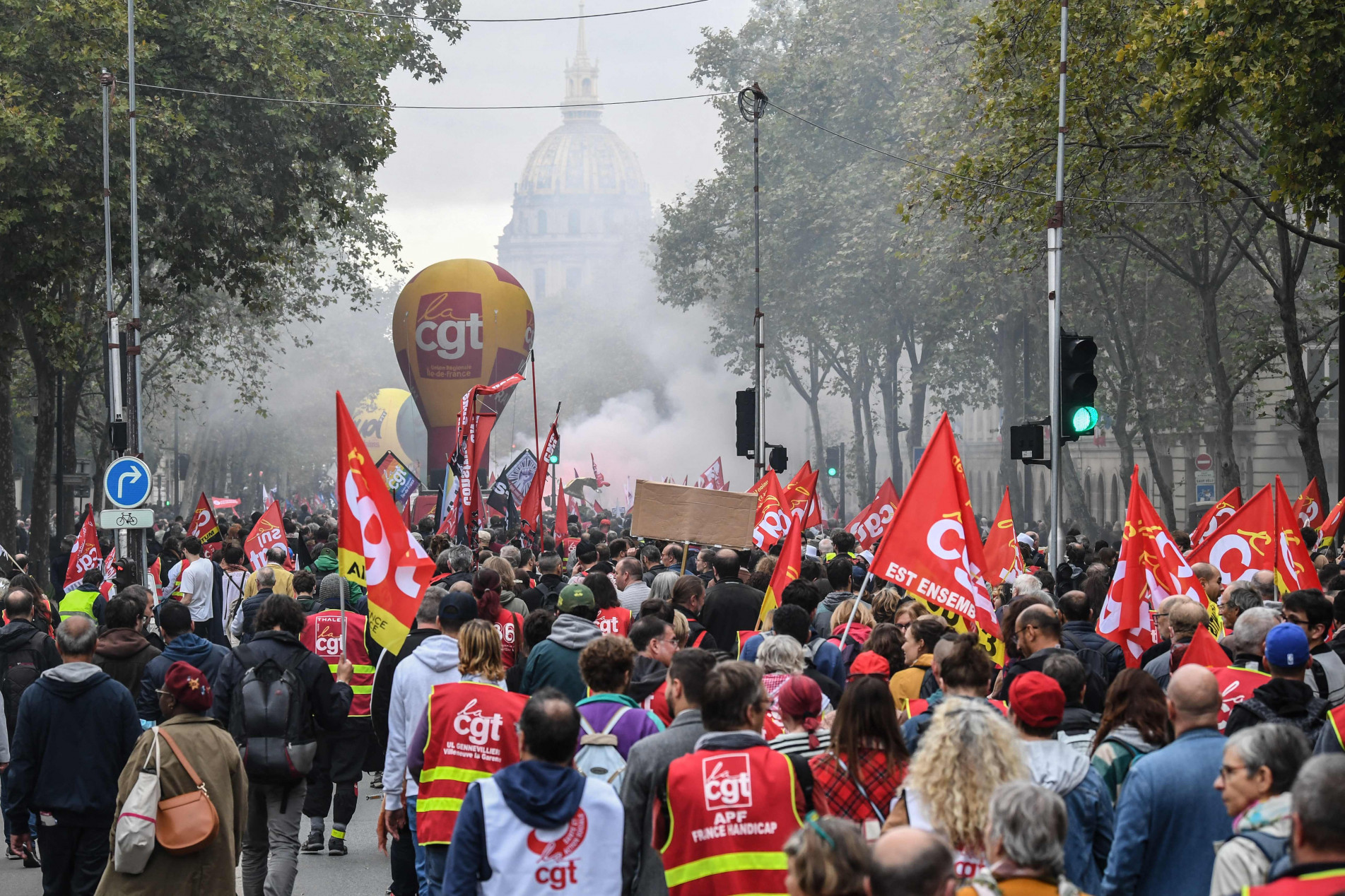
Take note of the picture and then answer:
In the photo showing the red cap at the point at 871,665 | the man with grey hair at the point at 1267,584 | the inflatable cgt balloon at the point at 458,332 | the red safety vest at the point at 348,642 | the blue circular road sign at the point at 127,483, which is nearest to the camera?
the red cap at the point at 871,665

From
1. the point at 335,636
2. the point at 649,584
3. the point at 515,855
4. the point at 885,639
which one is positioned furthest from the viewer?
the point at 649,584

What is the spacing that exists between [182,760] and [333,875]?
132 inches

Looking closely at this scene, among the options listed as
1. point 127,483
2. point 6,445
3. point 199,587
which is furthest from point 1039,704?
point 6,445

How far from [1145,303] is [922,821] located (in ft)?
106

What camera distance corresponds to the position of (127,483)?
15.7 meters

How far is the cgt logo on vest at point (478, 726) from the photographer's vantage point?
5969mm

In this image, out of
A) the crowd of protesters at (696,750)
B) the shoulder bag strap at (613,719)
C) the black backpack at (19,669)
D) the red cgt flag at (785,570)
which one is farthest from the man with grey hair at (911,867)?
the black backpack at (19,669)

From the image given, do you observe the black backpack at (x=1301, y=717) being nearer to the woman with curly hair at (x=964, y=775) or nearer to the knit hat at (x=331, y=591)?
the woman with curly hair at (x=964, y=775)

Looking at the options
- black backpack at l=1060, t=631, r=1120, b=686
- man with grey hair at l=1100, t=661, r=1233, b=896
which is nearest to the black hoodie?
man with grey hair at l=1100, t=661, r=1233, b=896

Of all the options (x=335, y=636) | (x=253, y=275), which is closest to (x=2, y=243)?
(x=253, y=275)

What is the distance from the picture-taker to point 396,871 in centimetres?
773

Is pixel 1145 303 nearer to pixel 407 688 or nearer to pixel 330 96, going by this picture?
pixel 330 96

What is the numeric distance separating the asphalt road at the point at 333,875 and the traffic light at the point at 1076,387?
677cm

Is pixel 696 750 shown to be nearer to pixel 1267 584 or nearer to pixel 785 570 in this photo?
pixel 785 570
